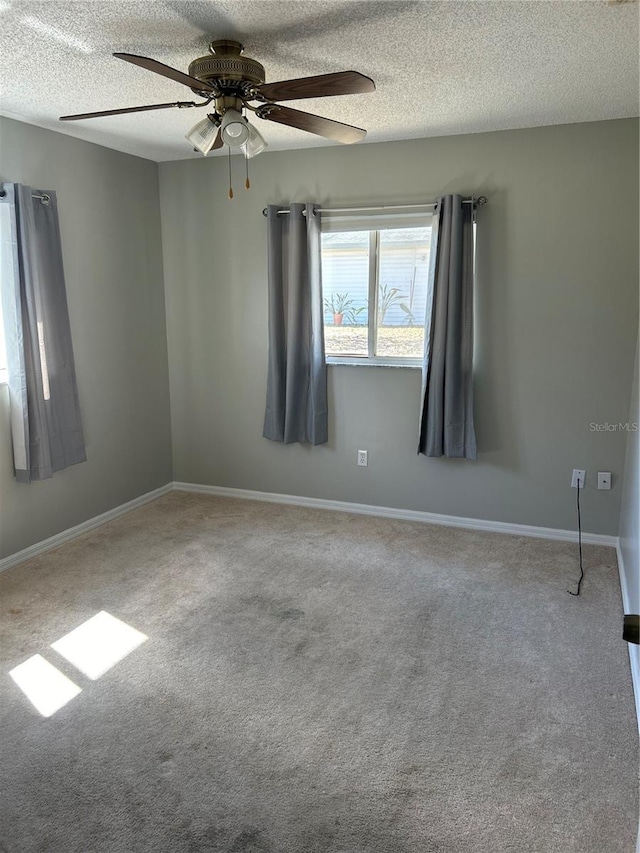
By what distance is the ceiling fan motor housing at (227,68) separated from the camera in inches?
83.6

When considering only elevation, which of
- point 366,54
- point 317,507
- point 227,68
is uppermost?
point 366,54

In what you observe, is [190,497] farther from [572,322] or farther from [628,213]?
[628,213]

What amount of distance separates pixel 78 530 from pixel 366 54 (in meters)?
3.16

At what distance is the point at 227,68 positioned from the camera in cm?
212

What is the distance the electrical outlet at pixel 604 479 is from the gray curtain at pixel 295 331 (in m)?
1.79

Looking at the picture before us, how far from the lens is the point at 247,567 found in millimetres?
3381

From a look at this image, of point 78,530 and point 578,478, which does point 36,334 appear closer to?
point 78,530

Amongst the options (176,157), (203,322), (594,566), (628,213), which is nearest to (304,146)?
(176,157)

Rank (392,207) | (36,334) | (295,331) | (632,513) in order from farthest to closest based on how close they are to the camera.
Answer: (295,331), (392,207), (36,334), (632,513)

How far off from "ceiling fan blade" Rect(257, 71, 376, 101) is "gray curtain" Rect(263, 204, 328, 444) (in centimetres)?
175

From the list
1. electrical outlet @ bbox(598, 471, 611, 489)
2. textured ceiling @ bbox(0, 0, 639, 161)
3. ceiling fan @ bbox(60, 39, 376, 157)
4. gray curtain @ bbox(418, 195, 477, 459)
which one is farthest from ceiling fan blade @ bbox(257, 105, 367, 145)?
electrical outlet @ bbox(598, 471, 611, 489)

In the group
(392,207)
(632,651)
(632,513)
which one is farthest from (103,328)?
(632,651)

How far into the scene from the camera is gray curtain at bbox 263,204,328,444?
12.8 feet

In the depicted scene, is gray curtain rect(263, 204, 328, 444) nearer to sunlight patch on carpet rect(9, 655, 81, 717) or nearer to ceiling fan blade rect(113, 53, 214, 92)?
ceiling fan blade rect(113, 53, 214, 92)
